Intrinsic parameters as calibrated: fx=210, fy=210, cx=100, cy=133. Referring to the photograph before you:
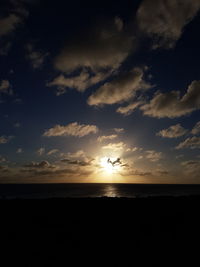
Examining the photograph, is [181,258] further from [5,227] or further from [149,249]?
[5,227]

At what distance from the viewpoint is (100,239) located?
1103 centimetres

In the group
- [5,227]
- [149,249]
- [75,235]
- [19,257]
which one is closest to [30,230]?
[5,227]

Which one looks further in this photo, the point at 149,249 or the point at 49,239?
the point at 49,239

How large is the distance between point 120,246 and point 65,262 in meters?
2.88

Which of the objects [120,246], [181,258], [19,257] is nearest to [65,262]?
[19,257]

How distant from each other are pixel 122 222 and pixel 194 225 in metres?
4.60

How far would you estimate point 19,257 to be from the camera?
8.82m

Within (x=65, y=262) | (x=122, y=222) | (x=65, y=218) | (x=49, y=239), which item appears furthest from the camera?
(x=65, y=218)

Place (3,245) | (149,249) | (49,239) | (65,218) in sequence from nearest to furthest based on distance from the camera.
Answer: (149,249), (3,245), (49,239), (65,218)

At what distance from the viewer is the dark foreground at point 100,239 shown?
8.58 metres

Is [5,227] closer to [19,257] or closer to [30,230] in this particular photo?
[30,230]

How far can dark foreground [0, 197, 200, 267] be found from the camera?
28.2 ft

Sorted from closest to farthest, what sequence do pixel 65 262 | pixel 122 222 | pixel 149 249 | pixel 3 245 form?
1. pixel 65 262
2. pixel 149 249
3. pixel 3 245
4. pixel 122 222

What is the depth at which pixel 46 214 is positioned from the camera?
56.1 feet
